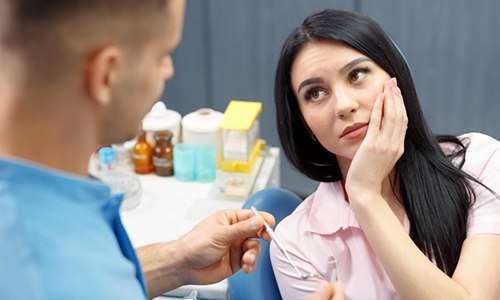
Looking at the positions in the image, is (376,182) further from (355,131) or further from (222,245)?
(222,245)

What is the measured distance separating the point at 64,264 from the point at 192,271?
639 mm

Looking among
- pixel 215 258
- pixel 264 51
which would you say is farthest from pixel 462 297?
pixel 264 51

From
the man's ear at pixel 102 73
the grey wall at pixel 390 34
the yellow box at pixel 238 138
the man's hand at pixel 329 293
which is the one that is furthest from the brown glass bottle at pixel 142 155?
the man's ear at pixel 102 73

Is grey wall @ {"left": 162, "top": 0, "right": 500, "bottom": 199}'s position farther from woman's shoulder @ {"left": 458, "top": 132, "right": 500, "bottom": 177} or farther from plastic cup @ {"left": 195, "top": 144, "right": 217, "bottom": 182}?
woman's shoulder @ {"left": 458, "top": 132, "right": 500, "bottom": 177}

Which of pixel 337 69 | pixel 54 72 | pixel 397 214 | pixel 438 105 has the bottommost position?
pixel 438 105

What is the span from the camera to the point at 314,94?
1.57m

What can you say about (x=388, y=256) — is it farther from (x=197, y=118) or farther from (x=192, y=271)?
(x=197, y=118)

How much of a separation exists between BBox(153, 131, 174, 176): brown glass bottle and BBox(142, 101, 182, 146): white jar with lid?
0.02 metres

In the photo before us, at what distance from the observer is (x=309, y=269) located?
1.58 metres

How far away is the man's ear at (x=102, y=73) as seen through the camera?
726mm

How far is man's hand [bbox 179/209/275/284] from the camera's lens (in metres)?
1.31

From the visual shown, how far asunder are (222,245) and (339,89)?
1.50ft

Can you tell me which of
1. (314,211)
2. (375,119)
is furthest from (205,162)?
(375,119)

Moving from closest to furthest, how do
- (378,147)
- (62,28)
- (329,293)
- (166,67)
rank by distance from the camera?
(62,28), (166,67), (329,293), (378,147)
